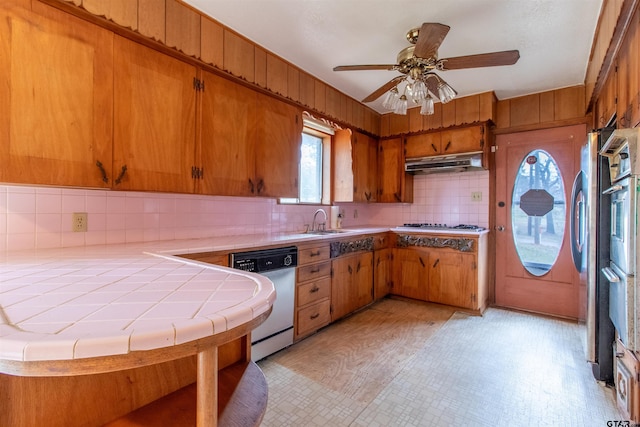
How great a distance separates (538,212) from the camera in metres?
3.29

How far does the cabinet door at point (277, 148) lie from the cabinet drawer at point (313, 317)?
1.02 metres

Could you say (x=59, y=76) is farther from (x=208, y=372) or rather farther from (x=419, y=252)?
(x=419, y=252)

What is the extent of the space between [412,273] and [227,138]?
8.40 feet

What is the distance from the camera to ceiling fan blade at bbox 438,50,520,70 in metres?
1.81

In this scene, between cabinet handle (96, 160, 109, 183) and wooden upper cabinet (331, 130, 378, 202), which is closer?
cabinet handle (96, 160, 109, 183)

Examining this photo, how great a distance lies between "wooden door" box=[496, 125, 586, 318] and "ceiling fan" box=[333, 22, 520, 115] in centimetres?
178

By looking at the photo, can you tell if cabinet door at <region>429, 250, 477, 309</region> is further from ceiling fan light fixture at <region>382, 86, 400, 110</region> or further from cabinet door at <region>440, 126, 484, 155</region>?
ceiling fan light fixture at <region>382, 86, 400, 110</region>

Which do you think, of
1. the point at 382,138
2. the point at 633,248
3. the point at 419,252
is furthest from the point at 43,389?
the point at 382,138

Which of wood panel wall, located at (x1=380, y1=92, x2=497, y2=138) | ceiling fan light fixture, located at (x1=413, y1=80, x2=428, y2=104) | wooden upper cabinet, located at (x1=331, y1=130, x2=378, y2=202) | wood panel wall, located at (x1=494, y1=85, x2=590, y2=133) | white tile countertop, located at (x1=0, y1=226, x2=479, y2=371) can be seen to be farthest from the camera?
wooden upper cabinet, located at (x1=331, y1=130, x2=378, y2=202)

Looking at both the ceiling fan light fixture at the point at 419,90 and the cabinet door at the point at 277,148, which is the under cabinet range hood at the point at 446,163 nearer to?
the ceiling fan light fixture at the point at 419,90

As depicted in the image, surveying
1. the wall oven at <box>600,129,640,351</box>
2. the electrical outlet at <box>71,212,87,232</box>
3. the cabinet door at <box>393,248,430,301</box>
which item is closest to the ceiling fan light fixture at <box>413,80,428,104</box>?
the wall oven at <box>600,129,640,351</box>

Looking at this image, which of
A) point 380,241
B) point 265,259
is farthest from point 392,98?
point 380,241

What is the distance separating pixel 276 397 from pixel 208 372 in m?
1.34

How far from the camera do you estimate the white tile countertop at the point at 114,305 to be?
539mm
